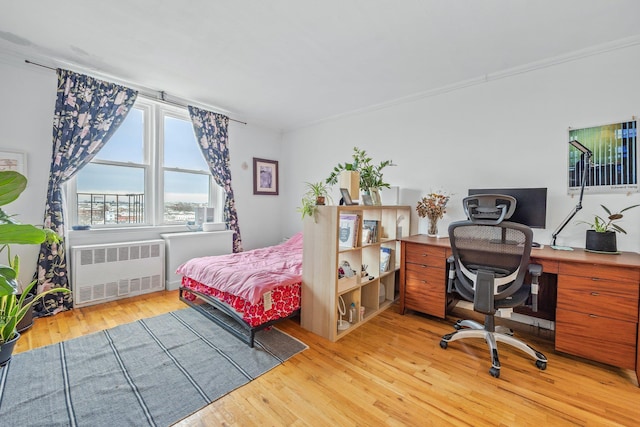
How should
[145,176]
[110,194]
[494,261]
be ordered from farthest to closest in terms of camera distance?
[145,176] < [110,194] < [494,261]

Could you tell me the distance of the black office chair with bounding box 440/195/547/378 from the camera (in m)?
1.88

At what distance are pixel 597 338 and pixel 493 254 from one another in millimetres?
917

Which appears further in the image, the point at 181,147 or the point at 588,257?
the point at 181,147

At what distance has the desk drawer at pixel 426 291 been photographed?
2617 millimetres

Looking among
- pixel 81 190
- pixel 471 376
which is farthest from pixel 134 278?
pixel 471 376

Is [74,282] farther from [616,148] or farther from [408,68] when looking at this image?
[616,148]

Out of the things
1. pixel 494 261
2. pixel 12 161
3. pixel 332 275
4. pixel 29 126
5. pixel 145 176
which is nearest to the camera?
pixel 494 261

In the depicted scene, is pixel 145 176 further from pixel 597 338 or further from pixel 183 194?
pixel 597 338

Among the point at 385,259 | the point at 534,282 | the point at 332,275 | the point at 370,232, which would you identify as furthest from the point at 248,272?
the point at 534,282

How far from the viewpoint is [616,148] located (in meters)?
2.28

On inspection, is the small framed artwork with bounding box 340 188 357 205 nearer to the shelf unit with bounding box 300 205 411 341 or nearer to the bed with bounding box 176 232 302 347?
the shelf unit with bounding box 300 205 411 341

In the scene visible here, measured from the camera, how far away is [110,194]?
3.32 m

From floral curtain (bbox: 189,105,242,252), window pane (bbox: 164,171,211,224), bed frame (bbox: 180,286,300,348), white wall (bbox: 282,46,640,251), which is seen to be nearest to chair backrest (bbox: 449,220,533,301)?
white wall (bbox: 282,46,640,251)

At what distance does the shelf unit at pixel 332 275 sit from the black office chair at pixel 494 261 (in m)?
0.84
